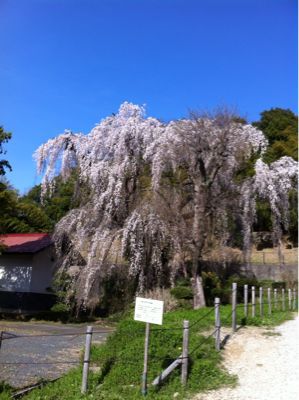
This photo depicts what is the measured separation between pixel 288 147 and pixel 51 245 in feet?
74.0

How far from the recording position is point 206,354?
9.07 metres

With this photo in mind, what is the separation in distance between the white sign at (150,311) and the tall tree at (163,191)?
932 centimetres

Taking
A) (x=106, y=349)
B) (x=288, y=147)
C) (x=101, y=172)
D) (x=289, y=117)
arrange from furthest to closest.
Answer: (x=289, y=117), (x=288, y=147), (x=101, y=172), (x=106, y=349)

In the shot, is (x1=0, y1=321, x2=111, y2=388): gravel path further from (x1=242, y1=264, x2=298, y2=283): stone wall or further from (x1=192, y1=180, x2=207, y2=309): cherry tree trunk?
(x1=242, y1=264, x2=298, y2=283): stone wall

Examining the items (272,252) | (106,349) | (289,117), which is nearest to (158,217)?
(106,349)

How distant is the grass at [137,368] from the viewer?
7.16m

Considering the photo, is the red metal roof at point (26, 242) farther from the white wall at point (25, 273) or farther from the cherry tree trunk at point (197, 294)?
the cherry tree trunk at point (197, 294)

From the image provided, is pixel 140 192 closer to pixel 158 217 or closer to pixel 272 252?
pixel 158 217

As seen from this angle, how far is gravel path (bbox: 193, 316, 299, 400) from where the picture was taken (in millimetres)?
7180

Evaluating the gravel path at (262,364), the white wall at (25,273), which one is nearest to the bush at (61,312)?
the white wall at (25,273)

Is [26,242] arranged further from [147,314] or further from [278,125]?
[278,125]

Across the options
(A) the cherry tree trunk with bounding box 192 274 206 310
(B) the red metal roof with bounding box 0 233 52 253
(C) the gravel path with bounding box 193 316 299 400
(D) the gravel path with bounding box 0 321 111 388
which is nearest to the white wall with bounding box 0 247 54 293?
(B) the red metal roof with bounding box 0 233 52 253

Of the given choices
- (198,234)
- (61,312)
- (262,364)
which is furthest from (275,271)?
(262,364)

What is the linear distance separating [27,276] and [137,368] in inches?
712
